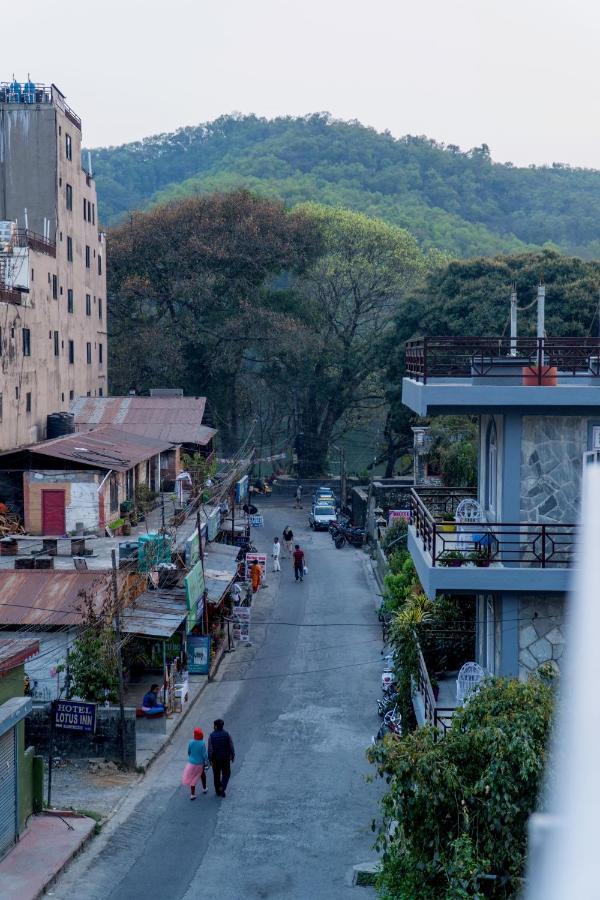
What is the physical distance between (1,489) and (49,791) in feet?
48.4

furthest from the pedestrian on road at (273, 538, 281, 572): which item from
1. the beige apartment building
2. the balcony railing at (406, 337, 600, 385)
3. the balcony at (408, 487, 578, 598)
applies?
the balcony at (408, 487, 578, 598)

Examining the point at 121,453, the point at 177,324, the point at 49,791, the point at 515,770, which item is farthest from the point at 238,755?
the point at 177,324

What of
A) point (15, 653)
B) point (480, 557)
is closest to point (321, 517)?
point (15, 653)

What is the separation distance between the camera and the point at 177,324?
61.6 metres

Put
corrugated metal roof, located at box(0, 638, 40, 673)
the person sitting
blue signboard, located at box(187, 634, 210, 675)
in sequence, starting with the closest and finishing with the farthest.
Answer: corrugated metal roof, located at box(0, 638, 40, 673) < the person sitting < blue signboard, located at box(187, 634, 210, 675)

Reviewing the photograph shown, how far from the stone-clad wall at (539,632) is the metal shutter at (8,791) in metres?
7.07

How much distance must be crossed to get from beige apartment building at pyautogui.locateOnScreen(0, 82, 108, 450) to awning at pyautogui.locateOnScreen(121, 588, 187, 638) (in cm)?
1411

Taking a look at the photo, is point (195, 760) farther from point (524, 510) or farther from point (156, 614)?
point (524, 510)

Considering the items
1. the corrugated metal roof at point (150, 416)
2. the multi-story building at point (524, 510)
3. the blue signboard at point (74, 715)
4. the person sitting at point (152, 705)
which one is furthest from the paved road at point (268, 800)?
the corrugated metal roof at point (150, 416)

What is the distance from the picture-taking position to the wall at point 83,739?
19.7 metres

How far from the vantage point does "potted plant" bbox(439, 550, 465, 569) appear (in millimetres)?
14906

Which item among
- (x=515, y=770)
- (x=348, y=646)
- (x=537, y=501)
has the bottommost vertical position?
(x=348, y=646)

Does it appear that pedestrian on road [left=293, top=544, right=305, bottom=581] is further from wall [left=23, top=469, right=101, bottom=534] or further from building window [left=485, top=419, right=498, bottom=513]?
building window [left=485, top=419, right=498, bottom=513]

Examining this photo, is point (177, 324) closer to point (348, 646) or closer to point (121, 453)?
point (121, 453)
